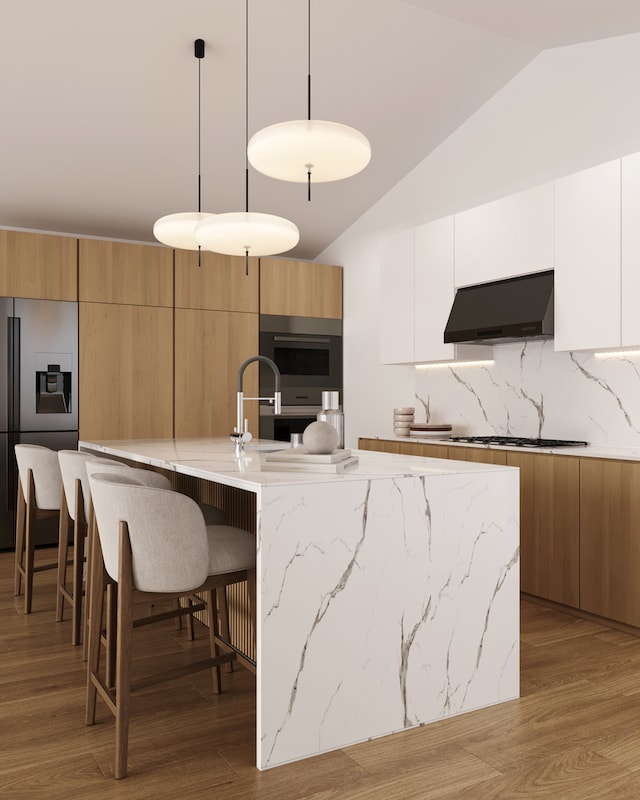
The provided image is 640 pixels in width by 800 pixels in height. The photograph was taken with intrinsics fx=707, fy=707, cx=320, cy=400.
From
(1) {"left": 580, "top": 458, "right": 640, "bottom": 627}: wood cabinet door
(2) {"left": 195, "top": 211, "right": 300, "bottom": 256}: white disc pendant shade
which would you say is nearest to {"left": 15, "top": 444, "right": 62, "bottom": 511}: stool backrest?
(2) {"left": 195, "top": 211, "right": 300, "bottom": 256}: white disc pendant shade

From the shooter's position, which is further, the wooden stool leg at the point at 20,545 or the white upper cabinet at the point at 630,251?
the wooden stool leg at the point at 20,545

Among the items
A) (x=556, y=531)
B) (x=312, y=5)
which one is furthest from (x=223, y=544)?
(x=312, y=5)

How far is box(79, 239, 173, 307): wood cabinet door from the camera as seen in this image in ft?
17.1

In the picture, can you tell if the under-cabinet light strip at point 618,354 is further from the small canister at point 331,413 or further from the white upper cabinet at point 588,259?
the small canister at point 331,413

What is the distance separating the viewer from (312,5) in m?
3.64

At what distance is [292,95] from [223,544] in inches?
125

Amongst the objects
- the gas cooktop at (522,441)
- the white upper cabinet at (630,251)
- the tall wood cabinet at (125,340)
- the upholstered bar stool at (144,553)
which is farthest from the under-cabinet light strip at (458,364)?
the upholstered bar stool at (144,553)

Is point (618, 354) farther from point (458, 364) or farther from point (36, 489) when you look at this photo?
point (36, 489)

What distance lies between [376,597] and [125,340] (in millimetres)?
3680

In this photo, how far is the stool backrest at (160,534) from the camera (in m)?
2.02

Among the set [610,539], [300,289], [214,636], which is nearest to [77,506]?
[214,636]

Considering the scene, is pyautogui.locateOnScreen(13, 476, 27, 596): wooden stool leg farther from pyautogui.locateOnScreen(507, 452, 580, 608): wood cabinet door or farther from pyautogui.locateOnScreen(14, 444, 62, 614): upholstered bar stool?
pyautogui.locateOnScreen(507, 452, 580, 608): wood cabinet door

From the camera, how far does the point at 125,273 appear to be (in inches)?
211

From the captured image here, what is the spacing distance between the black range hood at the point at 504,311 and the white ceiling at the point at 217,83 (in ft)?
4.37
